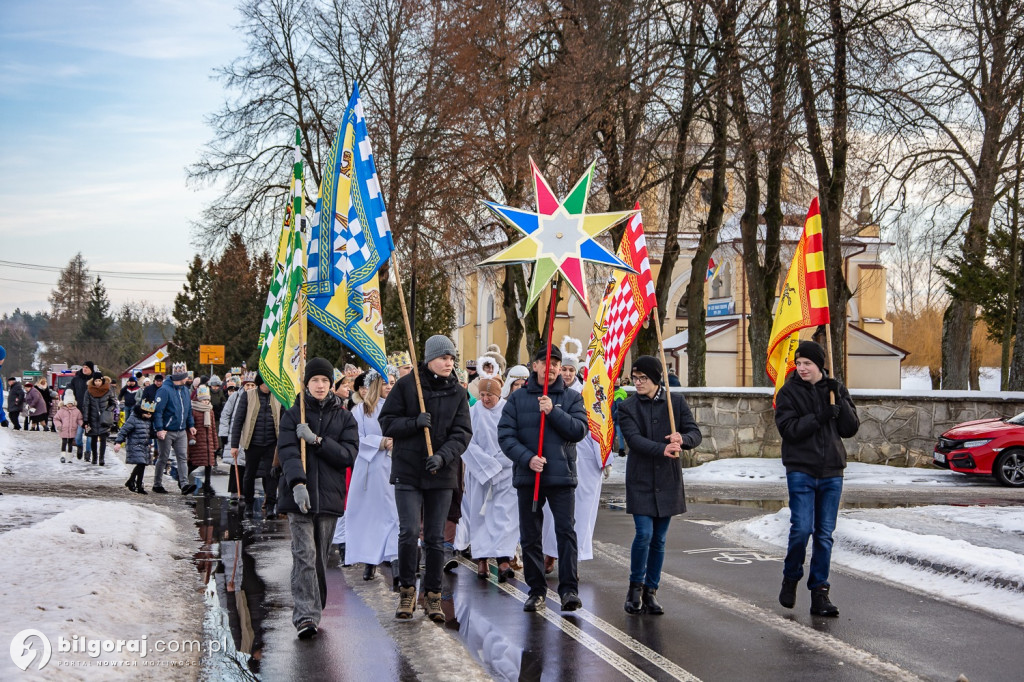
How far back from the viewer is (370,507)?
393 inches

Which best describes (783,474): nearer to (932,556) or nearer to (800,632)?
(932,556)

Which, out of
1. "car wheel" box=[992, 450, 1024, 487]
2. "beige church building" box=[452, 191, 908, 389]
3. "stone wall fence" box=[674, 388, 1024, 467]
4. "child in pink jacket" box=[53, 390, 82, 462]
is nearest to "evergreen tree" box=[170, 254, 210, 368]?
"beige church building" box=[452, 191, 908, 389]

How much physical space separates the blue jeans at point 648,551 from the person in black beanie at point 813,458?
2.96 feet

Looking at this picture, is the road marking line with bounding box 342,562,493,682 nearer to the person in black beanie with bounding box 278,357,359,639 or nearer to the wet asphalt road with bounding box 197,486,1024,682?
the wet asphalt road with bounding box 197,486,1024,682

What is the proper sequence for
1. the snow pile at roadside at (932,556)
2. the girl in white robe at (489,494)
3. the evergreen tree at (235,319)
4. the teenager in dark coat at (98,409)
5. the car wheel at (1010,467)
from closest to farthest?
the snow pile at roadside at (932,556) → the girl in white robe at (489,494) → the car wheel at (1010,467) → the teenager in dark coat at (98,409) → the evergreen tree at (235,319)

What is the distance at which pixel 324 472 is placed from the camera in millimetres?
7520

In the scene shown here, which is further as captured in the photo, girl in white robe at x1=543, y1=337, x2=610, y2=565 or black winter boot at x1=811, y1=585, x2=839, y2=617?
girl in white robe at x1=543, y1=337, x2=610, y2=565

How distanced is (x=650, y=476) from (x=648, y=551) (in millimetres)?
551

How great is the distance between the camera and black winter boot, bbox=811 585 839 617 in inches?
302

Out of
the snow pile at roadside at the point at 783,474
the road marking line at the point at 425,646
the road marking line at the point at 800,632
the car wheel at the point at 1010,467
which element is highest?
the car wheel at the point at 1010,467

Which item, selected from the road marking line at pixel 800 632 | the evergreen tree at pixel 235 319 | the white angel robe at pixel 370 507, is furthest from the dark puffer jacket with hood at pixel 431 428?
the evergreen tree at pixel 235 319

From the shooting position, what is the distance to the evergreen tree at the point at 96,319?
102500 millimetres

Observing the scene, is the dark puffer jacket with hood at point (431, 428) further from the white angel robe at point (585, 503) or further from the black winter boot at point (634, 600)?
the white angel robe at point (585, 503)

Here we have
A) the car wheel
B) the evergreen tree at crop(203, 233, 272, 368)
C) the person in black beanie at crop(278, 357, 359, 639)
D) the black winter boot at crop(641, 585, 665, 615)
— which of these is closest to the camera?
the person in black beanie at crop(278, 357, 359, 639)
